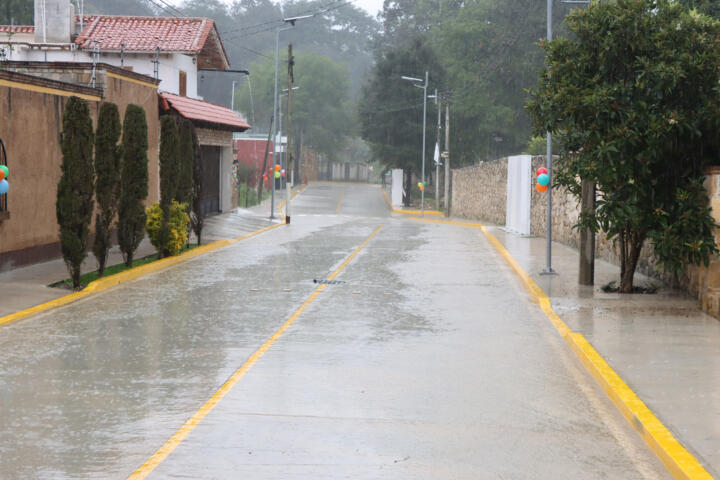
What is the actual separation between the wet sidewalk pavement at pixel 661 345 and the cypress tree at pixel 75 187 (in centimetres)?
810

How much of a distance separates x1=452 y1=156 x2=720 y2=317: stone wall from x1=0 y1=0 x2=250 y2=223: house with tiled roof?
12.2 metres

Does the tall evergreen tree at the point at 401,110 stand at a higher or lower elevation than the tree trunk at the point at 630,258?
higher

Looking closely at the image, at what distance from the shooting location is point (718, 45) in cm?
1481

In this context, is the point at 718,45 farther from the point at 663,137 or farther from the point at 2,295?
the point at 2,295

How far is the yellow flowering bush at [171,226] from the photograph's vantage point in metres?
21.9

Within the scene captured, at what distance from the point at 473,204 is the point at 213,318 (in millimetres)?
38262

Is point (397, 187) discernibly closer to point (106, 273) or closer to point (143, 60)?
point (143, 60)

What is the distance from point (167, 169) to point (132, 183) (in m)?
2.81

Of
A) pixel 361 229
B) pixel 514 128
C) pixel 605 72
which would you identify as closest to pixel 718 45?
pixel 605 72

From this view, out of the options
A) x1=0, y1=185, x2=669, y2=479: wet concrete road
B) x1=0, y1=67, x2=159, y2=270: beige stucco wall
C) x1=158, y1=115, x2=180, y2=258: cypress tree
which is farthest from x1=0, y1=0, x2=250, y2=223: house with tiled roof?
x1=0, y1=185, x2=669, y2=479: wet concrete road

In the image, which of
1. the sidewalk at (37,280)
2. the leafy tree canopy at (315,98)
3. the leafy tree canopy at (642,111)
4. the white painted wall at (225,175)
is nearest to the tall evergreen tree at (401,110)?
the leafy tree canopy at (315,98)

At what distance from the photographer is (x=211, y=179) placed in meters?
41.5

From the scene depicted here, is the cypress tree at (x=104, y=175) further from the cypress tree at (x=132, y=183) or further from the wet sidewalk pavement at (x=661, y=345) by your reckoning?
the wet sidewalk pavement at (x=661, y=345)

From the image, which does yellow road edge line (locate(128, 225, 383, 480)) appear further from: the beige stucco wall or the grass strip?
the beige stucco wall
